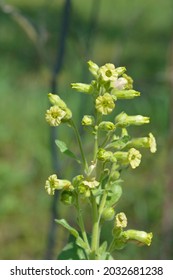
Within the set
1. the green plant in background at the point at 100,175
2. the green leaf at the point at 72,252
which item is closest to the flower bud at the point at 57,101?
the green plant in background at the point at 100,175

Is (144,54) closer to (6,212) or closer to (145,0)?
(145,0)

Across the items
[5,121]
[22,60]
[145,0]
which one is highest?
[145,0]

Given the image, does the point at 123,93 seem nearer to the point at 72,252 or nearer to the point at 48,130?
the point at 72,252

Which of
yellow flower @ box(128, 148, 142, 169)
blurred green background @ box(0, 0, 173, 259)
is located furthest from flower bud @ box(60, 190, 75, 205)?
blurred green background @ box(0, 0, 173, 259)

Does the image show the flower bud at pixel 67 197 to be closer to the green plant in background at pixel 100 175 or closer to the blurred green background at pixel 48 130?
the green plant in background at pixel 100 175

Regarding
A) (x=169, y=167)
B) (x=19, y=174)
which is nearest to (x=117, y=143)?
(x=169, y=167)

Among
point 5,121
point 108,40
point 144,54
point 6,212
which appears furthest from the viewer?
point 108,40

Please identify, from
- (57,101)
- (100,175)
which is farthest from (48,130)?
(100,175)
